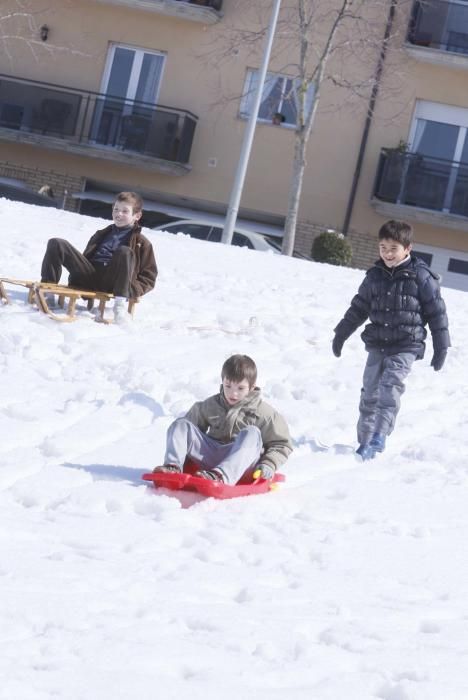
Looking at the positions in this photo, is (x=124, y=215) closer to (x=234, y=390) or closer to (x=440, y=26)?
(x=234, y=390)

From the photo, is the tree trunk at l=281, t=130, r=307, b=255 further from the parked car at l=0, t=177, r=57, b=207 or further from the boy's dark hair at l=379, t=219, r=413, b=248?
the boy's dark hair at l=379, t=219, r=413, b=248

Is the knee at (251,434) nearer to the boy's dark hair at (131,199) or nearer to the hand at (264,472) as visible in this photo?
the hand at (264,472)

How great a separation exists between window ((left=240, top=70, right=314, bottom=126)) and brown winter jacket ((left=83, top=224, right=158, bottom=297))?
1691 centimetres

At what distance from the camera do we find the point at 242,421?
21.9ft

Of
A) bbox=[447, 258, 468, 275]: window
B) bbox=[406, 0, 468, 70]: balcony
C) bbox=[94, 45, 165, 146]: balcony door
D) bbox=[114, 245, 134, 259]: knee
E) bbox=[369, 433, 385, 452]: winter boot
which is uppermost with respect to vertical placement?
bbox=[406, 0, 468, 70]: balcony

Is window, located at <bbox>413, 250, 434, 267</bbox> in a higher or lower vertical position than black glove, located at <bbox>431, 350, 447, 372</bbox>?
higher

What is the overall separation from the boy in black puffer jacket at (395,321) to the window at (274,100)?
19.8 meters

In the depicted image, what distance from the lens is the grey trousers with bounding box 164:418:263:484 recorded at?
6.36m

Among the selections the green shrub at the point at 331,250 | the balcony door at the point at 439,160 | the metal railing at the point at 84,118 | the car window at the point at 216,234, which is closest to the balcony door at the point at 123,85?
the metal railing at the point at 84,118

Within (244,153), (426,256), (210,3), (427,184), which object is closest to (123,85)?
(210,3)

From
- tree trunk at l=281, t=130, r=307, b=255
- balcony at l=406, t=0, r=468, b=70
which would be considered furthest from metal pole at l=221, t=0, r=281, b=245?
balcony at l=406, t=0, r=468, b=70

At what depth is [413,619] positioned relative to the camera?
16.0 ft

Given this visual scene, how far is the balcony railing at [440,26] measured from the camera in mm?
27312

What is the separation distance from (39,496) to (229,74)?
22.8 metres
